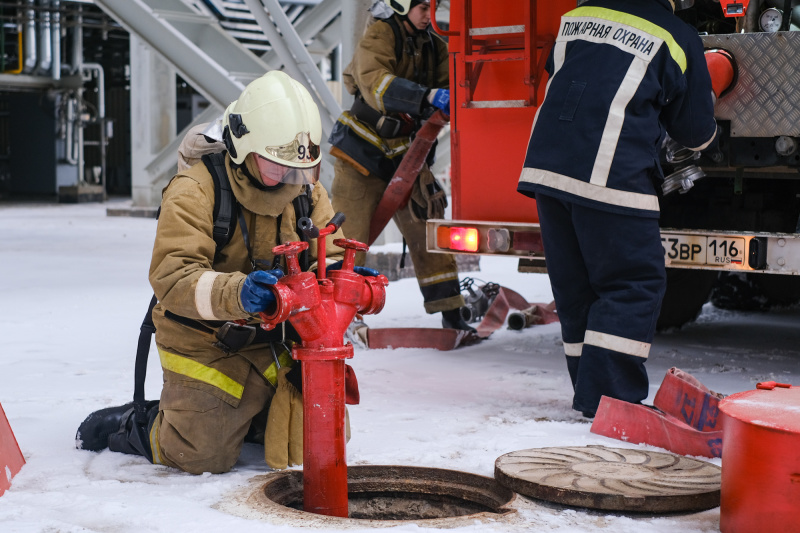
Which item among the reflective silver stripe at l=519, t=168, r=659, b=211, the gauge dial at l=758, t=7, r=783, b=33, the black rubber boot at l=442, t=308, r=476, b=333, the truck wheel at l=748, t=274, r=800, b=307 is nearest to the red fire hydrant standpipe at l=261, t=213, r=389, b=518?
the reflective silver stripe at l=519, t=168, r=659, b=211

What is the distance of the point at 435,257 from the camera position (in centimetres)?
529

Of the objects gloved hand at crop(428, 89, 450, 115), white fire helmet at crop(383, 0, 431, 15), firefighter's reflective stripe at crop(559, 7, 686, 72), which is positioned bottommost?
gloved hand at crop(428, 89, 450, 115)

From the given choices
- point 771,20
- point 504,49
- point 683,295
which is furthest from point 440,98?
point 683,295

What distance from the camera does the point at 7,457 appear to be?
289 cm

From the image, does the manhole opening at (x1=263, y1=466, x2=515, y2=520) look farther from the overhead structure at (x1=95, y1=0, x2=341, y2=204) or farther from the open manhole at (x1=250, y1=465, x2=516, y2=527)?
the overhead structure at (x1=95, y1=0, x2=341, y2=204)

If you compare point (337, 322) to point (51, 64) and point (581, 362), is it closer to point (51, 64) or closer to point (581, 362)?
point (581, 362)

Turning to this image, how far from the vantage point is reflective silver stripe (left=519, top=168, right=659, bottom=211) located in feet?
11.1

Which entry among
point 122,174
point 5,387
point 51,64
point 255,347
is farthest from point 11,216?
point 255,347

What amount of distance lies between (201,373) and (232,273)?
1.24 ft

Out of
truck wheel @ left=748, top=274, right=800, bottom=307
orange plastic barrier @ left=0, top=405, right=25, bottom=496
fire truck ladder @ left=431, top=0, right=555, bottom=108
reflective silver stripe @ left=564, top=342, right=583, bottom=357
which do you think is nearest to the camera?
orange plastic barrier @ left=0, top=405, right=25, bottom=496

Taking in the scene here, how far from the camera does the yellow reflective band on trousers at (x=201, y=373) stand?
3.01 meters

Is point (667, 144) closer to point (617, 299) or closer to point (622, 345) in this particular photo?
point (617, 299)

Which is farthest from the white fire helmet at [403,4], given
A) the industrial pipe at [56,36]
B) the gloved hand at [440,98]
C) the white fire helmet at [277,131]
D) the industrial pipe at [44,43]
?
the industrial pipe at [44,43]

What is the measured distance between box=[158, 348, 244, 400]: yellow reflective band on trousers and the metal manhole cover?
0.80m
